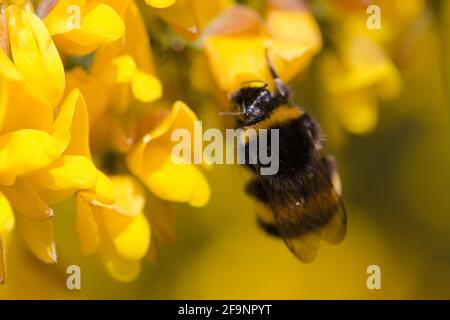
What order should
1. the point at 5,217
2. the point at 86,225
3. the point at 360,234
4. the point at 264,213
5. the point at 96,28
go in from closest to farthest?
the point at 5,217, the point at 96,28, the point at 86,225, the point at 264,213, the point at 360,234

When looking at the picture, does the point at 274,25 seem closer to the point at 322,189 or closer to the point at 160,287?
the point at 322,189

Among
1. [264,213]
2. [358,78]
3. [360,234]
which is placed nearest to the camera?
[264,213]

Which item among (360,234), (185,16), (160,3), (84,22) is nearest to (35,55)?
(84,22)

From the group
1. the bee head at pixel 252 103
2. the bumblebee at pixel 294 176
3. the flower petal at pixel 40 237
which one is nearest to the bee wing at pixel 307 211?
the bumblebee at pixel 294 176

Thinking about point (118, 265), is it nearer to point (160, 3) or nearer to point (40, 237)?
point (40, 237)

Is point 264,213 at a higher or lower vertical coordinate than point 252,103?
lower

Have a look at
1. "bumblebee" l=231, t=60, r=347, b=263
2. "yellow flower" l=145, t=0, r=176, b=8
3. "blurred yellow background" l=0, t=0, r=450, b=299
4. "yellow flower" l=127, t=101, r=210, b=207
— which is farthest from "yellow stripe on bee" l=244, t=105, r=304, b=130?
"blurred yellow background" l=0, t=0, r=450, b=299

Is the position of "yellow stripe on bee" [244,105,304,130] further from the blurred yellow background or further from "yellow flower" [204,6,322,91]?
the blurred yellow background
